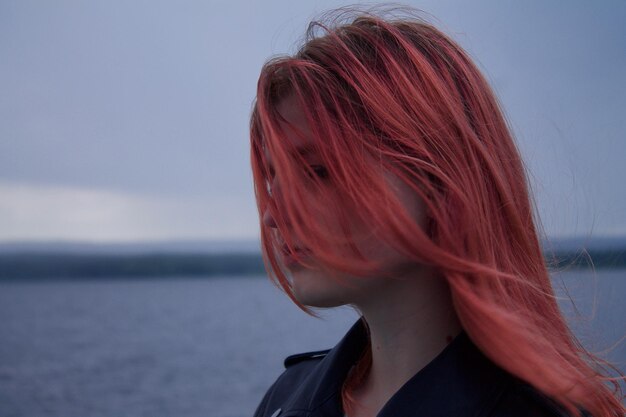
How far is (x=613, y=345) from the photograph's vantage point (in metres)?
1.50

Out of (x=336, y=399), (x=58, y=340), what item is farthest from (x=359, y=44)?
(x=58, y=340)

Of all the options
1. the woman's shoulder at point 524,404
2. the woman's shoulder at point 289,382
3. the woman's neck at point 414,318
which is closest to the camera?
the woman's shoulder at point 524,404

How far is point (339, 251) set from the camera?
125cm

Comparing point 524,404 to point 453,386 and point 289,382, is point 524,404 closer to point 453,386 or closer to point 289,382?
point 453,386

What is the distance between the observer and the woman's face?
1248mm

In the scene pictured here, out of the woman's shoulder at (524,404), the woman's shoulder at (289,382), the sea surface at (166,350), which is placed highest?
the woman's shoulder at (524,404)

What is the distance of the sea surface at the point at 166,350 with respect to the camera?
6.26 feet

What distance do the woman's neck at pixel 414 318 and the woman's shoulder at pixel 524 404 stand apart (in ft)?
0.60

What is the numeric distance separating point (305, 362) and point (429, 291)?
68 centimetres

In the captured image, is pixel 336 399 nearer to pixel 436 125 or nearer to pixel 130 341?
pixel 436 125

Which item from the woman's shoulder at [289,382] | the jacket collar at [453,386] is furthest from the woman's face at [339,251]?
the woman's shoulder at [289,382]

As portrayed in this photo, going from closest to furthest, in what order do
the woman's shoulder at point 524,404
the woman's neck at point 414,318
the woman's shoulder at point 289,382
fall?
the woman's shoulder at point 524,404 < the woman's neck at point 414,318 < the woman's shoulder at point 289,382

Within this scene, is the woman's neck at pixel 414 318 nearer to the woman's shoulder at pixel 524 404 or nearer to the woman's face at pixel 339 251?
the woman's face at pixel 339 251

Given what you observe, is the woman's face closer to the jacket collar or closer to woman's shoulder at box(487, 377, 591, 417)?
the jacket collar
